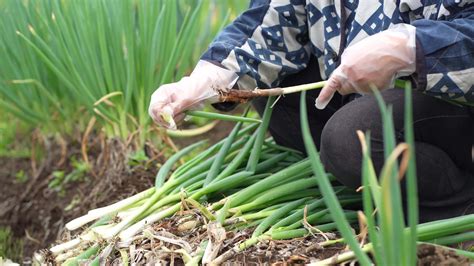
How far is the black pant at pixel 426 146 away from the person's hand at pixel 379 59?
174 mm

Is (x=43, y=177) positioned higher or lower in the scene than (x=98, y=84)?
lower

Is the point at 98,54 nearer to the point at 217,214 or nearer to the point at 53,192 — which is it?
the point at 53,192

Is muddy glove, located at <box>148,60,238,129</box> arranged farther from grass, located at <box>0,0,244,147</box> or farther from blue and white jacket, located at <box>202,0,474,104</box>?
grass, located at <box>0,0,244,147</box>

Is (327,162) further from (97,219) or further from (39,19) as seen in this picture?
(39,19)

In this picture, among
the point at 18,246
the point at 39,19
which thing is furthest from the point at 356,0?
the point at 18,246

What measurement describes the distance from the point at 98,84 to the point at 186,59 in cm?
27

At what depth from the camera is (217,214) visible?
1.59m

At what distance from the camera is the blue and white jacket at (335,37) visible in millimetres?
1337

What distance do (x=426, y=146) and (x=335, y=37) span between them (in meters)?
0.31

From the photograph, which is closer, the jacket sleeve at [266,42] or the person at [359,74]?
the person at [359,74]

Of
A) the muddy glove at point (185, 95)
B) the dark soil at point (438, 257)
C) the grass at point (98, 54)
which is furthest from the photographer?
the grass at point (98, 54)

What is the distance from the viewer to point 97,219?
1.82m

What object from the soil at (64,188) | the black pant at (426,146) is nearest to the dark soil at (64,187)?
the soil at (64,188)

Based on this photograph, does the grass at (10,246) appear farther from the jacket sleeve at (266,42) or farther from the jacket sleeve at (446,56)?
the jacket sleeve at (446,56)
